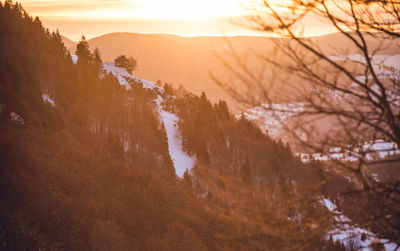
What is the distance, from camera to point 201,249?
89.6 ft

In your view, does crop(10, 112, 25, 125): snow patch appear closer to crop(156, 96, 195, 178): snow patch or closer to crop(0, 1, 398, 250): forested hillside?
crop(0, 1, 398, 250): forested hillside

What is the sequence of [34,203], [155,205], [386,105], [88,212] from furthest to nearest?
1. [155,205]
2. [88,212]
3. [34,203]
4. [386,105]

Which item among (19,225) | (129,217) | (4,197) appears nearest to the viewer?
(19,225)

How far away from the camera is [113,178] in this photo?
1297 inches

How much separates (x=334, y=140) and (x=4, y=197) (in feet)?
60.8

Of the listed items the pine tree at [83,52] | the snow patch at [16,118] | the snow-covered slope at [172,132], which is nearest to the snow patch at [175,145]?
the snow-covered slope at [172,132]

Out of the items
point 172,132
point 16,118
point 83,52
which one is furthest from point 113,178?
point 83,52

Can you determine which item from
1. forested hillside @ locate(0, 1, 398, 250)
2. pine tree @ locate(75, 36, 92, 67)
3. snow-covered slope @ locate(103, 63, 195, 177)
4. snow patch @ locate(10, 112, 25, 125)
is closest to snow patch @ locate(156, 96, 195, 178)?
snow-covered slope @ locate(103, 63, 195, 177)

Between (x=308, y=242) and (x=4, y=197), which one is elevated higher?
(x=4, y=197)

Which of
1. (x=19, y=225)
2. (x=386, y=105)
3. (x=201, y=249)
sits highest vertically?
(x=386, y=105)

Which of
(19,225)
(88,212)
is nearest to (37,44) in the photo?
(88,212)

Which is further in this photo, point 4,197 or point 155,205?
point 155,205

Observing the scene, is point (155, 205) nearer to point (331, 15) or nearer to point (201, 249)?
point (201, 249)

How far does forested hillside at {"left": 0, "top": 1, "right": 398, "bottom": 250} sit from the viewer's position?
3.67 m
